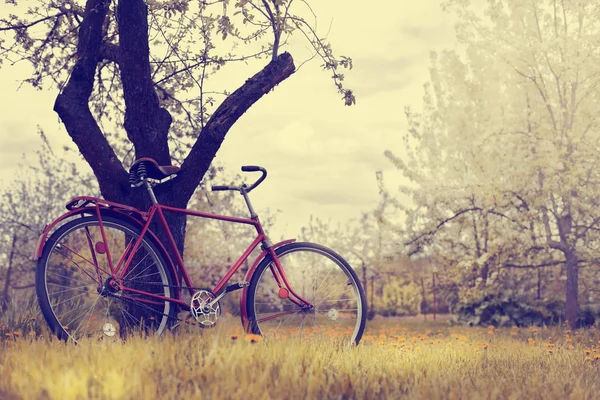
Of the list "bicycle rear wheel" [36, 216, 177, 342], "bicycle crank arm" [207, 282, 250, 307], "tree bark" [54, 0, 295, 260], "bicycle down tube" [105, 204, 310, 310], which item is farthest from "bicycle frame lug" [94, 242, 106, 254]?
"tree bark" [54, 0, 295, 260]

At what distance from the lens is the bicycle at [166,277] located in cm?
432

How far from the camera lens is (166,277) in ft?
15.0

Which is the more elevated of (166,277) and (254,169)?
(254,169)

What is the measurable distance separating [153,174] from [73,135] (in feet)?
4.07

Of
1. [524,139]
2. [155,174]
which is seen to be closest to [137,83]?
[155,174]

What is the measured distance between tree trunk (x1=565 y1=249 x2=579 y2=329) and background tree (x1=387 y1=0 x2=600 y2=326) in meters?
0.02

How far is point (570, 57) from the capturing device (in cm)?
1109

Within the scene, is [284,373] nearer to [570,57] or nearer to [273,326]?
[273,326]

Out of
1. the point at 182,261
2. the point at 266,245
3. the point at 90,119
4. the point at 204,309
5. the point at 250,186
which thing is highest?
the point at 90,119

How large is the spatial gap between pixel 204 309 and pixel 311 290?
915mm

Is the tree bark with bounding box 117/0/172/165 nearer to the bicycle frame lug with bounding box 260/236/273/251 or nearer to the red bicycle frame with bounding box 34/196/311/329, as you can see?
the red bicycle frame with bounding box 34/196/311/329

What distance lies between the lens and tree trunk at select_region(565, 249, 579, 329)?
1151 centimetres

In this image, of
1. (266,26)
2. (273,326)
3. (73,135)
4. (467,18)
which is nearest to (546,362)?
(273,326)

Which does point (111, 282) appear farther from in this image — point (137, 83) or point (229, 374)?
point (137, 83)
